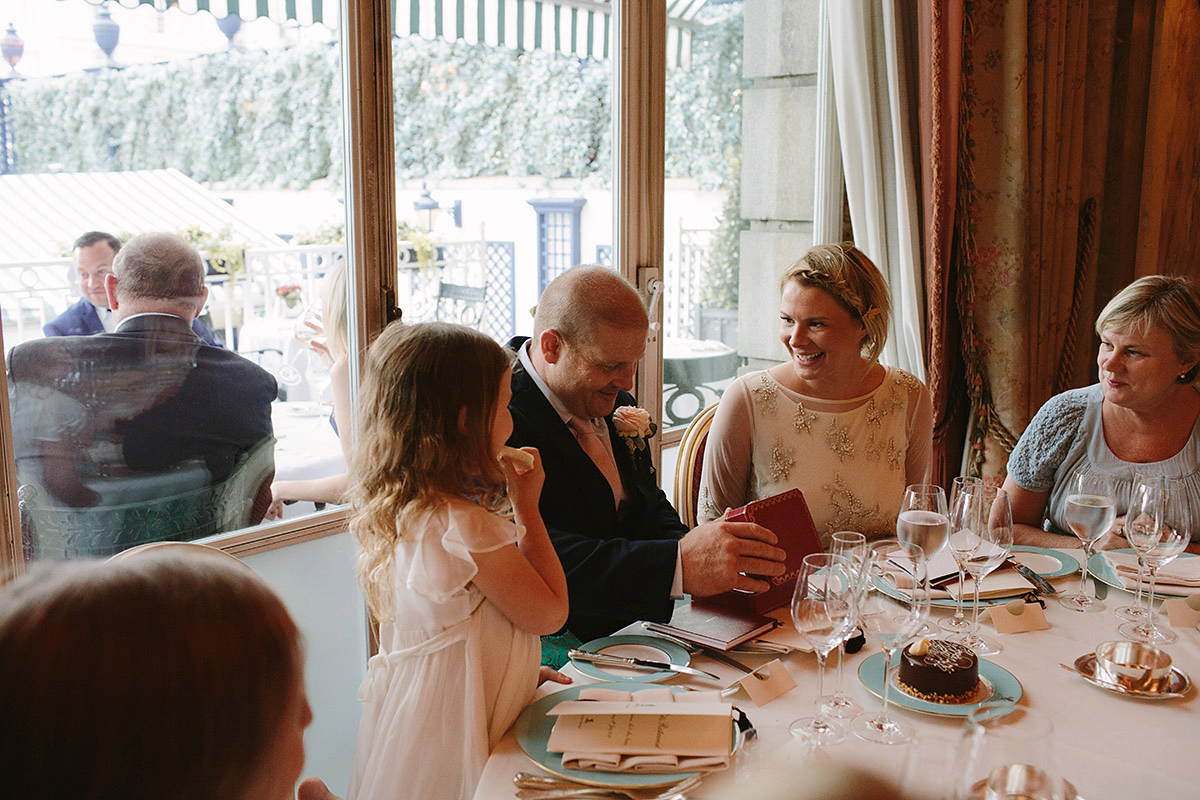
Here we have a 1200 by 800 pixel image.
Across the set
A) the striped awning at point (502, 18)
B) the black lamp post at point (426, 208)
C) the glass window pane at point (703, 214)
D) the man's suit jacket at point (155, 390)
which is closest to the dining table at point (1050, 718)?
the man's suit jacket at point (155, 390)

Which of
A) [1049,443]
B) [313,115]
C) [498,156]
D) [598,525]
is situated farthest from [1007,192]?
[313,115]

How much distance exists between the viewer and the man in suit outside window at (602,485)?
167 centimetres

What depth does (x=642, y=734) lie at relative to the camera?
1225 mm

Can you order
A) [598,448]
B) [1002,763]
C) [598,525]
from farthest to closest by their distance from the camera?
[598,448] < [598,525] < [1002,763]

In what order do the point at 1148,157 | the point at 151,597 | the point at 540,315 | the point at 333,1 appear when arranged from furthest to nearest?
the point at 1148,157 → the point at 333,1 → the point at 540,315 → the point at 151,597

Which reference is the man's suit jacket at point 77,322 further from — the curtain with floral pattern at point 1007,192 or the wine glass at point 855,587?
the curtain with floral pattern at point 1007,192

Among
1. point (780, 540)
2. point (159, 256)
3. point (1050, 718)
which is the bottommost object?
point (1050, 718)

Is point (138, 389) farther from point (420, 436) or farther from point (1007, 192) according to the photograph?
point (1007, 192)

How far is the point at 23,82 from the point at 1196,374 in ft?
8.43

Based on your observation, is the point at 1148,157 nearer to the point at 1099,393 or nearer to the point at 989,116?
the point at 989,116

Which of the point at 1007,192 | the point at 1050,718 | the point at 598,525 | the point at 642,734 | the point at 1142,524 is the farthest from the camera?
the point at 1007,192

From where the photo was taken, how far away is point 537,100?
9.30 ft

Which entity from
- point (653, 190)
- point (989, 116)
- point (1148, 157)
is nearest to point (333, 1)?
point (653, 190)

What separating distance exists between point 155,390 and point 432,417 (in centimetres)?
93
